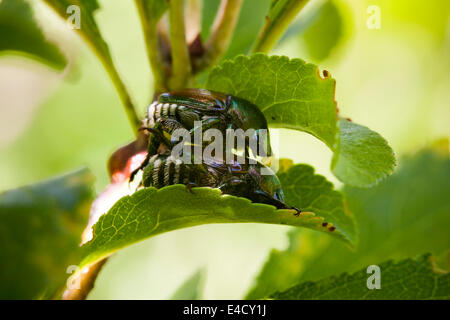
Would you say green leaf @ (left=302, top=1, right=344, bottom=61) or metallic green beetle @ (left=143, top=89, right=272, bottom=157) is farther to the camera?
green leaf @ (left=302, top=1, right=344, bottom=61)

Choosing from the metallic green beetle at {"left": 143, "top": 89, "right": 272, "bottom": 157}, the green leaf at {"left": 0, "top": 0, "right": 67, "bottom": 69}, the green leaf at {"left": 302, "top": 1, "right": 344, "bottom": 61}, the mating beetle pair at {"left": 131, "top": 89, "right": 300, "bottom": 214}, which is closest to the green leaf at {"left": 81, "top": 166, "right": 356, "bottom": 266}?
the mating beetle pair at {"left": 131, "top": 89, "right": 300, "bottom": 214}

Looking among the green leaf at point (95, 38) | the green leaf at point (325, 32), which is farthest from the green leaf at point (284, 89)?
the green leaf at point (325, 32)

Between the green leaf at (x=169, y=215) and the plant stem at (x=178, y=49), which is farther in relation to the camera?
the plant stem at (x=178, y=49)

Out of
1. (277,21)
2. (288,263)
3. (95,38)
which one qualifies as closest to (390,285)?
(288,263)

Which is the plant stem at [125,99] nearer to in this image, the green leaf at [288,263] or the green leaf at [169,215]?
the green leaf at [169,215]

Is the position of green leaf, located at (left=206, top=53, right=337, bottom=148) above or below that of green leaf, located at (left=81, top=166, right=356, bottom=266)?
above

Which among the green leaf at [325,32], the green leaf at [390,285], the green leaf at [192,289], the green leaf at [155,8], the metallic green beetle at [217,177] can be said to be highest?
the green leaf at [325,32]

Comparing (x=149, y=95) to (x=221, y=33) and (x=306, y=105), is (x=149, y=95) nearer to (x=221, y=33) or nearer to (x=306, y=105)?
(x=221, y=33)

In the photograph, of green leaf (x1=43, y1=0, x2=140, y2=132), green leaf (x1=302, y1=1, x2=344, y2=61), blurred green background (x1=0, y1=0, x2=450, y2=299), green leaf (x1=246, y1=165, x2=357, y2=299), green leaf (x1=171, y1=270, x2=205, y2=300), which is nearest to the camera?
green leaf (x1=246, y1=165, x2=357, y2=299)

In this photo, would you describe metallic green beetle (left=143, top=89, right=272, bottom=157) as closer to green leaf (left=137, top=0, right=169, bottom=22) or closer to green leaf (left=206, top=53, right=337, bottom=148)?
green leaf (left=206, top=53, right=337, bottom=148)
